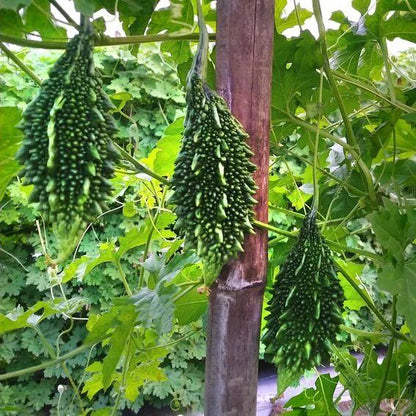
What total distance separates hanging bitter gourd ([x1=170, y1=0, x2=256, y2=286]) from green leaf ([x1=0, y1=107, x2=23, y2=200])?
32cm

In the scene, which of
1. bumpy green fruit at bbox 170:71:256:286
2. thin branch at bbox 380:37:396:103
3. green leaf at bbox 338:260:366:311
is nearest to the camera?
bumpy green fruit at bbox 170:71:256:286

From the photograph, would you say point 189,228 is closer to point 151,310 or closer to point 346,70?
point 151,310

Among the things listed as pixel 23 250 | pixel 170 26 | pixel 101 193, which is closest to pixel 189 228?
pixel 101 193

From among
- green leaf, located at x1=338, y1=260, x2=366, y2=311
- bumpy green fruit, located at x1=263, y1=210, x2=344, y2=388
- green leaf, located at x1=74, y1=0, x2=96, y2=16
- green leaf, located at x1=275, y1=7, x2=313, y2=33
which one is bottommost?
green leaf, located at x1=338, y1=260, x2=366, y2=311

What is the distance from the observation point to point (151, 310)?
88cm

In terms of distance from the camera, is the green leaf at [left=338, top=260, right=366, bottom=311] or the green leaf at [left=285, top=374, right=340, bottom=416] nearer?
the green leaf at [left=285, top=374, right=340, bottom=416]

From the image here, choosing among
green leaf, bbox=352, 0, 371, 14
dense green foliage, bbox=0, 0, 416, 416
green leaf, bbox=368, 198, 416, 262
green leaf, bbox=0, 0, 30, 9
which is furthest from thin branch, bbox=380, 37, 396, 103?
green leaf, bbox=0, 0, 30, 9

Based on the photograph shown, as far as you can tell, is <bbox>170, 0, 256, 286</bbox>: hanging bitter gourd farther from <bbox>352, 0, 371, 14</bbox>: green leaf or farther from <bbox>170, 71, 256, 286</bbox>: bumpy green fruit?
<bbox>352, 0, 371, 14</bbox>: green leaf

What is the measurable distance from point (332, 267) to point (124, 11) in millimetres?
583

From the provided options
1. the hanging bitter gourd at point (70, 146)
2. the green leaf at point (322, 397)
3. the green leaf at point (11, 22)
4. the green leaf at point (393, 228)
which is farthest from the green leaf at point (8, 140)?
the green leaf at point (322, 397)

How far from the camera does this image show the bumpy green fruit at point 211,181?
0.69 m

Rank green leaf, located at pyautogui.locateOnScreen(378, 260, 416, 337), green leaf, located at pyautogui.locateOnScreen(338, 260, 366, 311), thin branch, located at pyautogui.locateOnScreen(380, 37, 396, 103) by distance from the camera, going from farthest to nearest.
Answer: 1. green leaf, located at pyautogui.locateOnScreen(338, 260, 366, 311)
2. thin branch, located at pyautogui.locateOnScreen(380, 37, 396, 103)
3. green leaf, located at pyautogui.locateOnScreen(378, 260, 416, 337)

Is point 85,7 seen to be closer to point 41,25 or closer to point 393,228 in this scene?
point 41,25

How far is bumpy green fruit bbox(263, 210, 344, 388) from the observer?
0.79 meters
